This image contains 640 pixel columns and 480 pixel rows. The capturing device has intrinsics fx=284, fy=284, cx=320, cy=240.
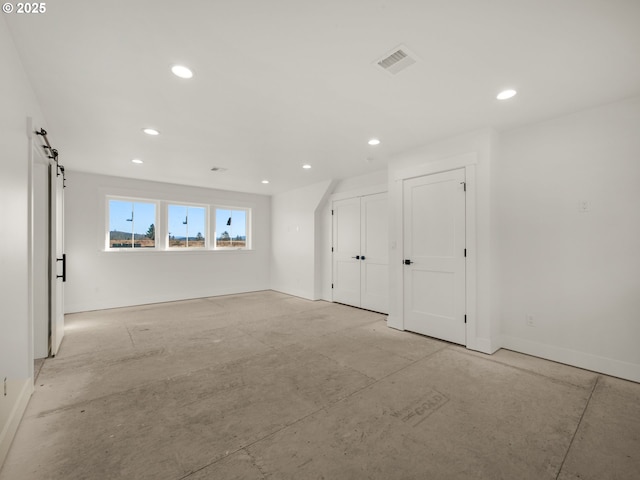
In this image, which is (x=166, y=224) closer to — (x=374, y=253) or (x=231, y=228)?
(x=231, y=228)

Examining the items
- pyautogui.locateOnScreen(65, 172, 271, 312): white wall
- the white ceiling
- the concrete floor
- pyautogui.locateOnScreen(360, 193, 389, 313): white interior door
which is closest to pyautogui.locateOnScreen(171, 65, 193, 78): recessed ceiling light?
the white ceiling

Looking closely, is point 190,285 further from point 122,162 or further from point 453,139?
point 453,139

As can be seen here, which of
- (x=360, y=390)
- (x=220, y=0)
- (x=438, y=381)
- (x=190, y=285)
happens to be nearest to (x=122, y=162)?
(x=190, y=285)

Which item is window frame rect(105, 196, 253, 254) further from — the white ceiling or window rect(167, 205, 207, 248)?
the white ceiling

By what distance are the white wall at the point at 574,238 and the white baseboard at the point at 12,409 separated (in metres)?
4.41

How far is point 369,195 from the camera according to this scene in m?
5.34

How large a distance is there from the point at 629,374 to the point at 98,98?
5.52m

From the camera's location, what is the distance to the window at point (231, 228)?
23.0 ft

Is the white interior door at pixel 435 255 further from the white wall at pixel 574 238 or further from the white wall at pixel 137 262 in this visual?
the white wall at pixel 137 262

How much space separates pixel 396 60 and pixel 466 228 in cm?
215

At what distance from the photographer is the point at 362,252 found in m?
5.49

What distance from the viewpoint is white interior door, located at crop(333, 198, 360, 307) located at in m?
5.61

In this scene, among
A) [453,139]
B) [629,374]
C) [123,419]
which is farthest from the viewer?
[453,139]

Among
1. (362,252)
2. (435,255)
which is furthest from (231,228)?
(435,255)
